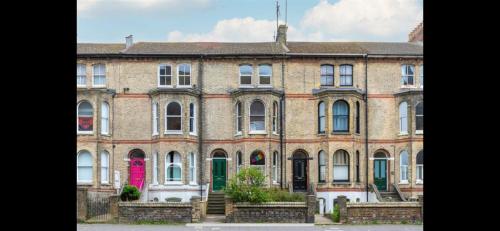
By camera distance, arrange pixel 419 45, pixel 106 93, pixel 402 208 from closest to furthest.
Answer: pixel 402 208
pixel 106 93
pixel 419 45

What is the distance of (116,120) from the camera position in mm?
31609

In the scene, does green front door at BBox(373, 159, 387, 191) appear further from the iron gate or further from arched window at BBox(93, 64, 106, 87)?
arched window at BBox(93, 64, 106, 87)

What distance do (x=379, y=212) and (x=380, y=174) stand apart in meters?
6.91

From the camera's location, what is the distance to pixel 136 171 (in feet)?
104

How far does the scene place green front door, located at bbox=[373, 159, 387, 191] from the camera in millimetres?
31969

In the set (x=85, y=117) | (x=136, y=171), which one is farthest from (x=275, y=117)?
(x=85, y=117)

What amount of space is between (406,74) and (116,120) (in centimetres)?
1307

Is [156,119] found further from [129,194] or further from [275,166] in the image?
[275,166]

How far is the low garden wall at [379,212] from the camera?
2508 cm

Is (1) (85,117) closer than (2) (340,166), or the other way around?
(1) (85,117)

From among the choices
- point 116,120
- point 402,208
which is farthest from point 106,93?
A: point 402,208

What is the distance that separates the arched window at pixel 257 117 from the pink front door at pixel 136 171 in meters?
5.15
